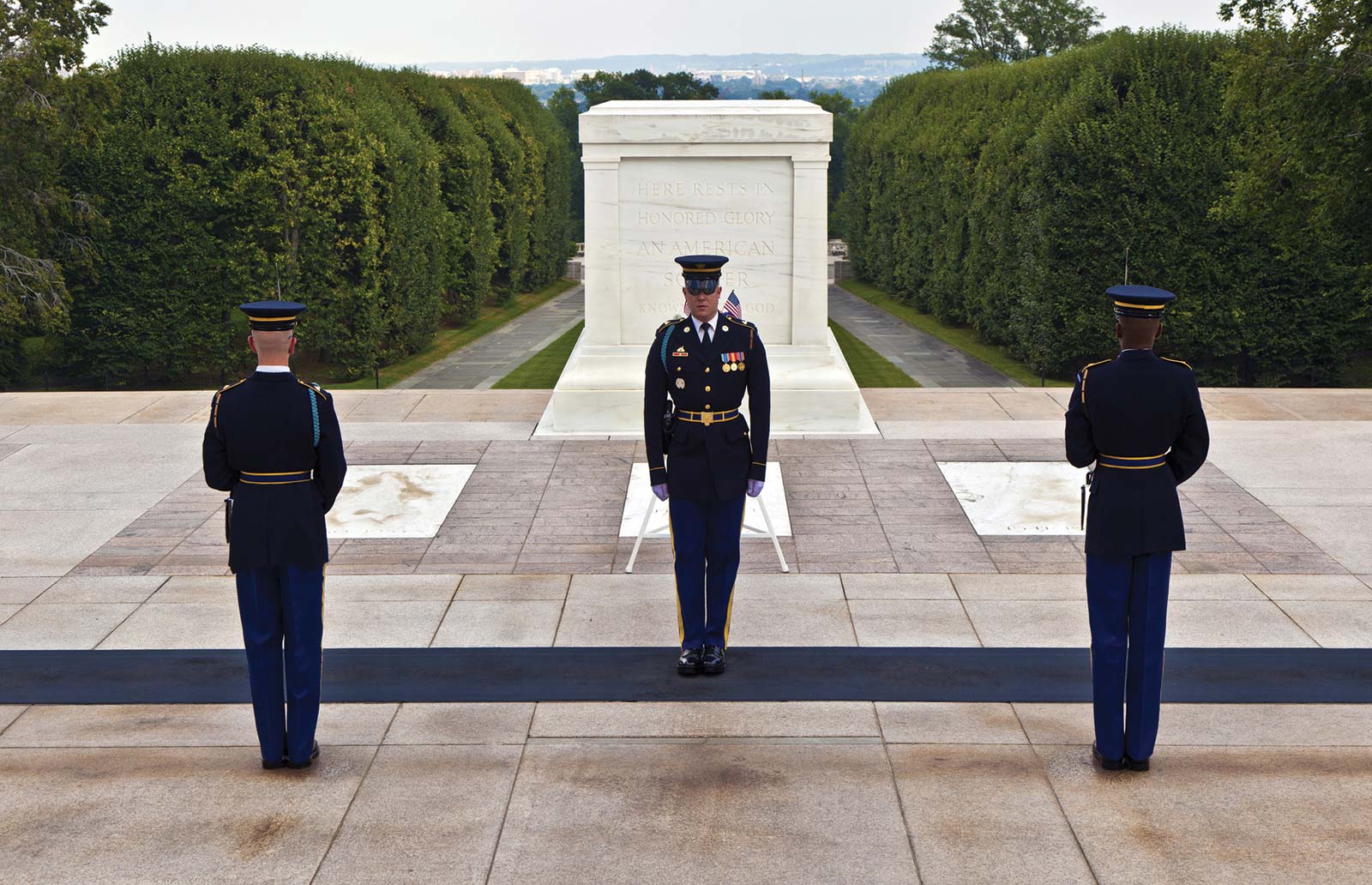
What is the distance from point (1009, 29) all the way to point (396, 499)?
55.8 metres

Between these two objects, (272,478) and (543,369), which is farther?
(543,369)

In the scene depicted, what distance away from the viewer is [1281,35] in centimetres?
1515

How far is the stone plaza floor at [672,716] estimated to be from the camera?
402 cm

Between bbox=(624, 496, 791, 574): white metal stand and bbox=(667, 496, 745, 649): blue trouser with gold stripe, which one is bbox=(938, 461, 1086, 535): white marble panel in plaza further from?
bbox=(667, 496, 745, 649): blue trouser with gold stripe

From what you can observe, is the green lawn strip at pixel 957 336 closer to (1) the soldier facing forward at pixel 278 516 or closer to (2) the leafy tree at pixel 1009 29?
(1) the soldier facing forward at pixel 278 516

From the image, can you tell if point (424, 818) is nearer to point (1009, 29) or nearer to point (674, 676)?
point (674, 676)

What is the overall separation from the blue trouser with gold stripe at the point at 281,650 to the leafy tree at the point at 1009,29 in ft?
184

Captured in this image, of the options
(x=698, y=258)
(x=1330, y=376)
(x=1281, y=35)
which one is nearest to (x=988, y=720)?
(x=698, y=258)

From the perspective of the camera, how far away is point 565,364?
19.2m

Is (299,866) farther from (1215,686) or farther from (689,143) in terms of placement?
(689,143)

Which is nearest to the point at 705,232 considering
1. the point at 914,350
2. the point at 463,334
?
the point at 914,350

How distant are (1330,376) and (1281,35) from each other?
5.59 meters

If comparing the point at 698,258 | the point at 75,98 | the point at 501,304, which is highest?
the point at 75,98

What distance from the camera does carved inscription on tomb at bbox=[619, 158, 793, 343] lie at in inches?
396
